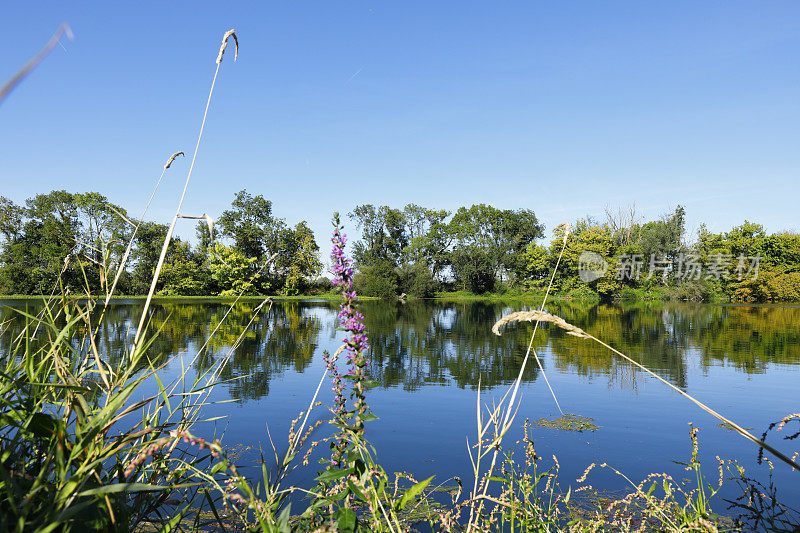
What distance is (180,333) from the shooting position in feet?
52.6

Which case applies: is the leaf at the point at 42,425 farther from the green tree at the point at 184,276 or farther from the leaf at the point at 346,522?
the green tree at the point at 184,276

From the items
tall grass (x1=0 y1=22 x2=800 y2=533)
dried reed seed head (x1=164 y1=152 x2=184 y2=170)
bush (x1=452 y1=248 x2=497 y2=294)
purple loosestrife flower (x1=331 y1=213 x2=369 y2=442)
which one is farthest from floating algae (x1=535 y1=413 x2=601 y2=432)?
bush (x1=452 y1=248 x2=497 y2=294)

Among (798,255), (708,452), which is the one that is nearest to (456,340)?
(708,452)

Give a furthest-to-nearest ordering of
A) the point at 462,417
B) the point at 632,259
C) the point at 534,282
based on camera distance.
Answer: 1. the point at 534,282
2. the point at 632,259
3. the point at 462,417

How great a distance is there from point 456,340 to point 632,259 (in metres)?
42.8

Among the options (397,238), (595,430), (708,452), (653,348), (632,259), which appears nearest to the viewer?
(708,452)

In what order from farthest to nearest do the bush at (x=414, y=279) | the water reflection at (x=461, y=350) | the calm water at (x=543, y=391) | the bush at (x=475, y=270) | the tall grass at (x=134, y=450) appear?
1. the bush at (x=475, y=270)
2. the bush at (x=414, y=279)
3. the water reflection at (x=461, y=350)
4. the calm water at (x=543, y=391)
5. the tall grass at (x=134, y=450)

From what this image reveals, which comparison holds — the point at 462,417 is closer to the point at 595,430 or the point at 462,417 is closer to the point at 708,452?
the point at 595,430

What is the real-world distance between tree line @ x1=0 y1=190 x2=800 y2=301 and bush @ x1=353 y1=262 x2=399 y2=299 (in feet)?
0.44

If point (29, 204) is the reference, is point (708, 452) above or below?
below

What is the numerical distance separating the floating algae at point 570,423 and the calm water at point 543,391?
0.18 metres
